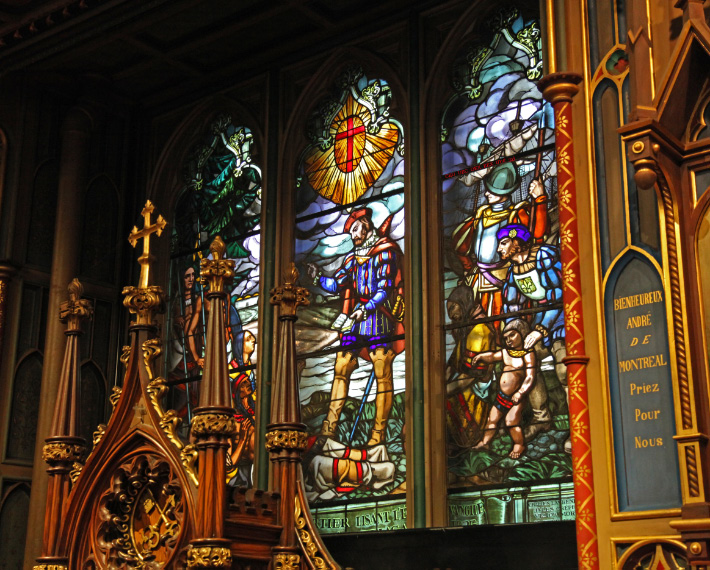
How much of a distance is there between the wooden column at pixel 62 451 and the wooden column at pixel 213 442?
1168 millimetres

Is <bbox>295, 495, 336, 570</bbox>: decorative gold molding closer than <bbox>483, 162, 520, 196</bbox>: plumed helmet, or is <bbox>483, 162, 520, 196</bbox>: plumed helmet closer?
<bbox>295, 495, 336, 570</bbox>: decorative gold molding

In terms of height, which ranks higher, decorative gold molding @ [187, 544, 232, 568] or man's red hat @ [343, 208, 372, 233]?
man's red hat @ [343, 208, 372, 233]

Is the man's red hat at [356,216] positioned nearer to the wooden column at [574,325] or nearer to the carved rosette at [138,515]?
the wooden column at [574,325]

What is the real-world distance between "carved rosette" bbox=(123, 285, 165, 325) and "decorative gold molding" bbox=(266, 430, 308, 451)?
1102 mm

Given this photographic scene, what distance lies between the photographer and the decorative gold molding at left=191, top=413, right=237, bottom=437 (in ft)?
19.8

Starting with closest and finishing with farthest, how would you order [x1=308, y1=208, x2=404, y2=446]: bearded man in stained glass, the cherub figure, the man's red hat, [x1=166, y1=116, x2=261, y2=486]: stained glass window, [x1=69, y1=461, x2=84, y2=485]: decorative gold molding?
[x1=69, y1=461, x2=84, y2=485]: decorative gold molding < the cherub figure < [x1=308, y1=208, x2=404, y2=446]: bearded man in stained glass < the man's red hat < [x1=166, y1=116, x2=261, y2=486]: stained glass window

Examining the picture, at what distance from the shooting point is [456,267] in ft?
27.7

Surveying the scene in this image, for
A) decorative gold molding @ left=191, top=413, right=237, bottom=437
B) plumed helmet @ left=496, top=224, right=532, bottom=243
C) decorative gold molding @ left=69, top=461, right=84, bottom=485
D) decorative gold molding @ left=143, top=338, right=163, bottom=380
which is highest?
plumed helmet @ left=496, top=224, right=532, bottom=243

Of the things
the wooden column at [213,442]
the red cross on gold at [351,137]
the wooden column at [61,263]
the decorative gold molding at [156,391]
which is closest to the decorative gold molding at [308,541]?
the wooden column at [213,442]

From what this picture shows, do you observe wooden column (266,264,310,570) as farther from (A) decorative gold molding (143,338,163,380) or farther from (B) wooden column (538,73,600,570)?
(B) wooden column (538,73,600,570)

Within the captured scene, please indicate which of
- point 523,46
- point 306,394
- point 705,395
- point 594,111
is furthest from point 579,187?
point 306,394

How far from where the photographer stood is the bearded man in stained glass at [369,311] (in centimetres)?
850

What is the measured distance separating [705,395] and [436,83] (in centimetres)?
459

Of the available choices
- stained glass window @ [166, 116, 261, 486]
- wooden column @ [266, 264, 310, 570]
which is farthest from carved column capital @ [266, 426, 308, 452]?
stained glass window @ [166, 116, 261, 486]
